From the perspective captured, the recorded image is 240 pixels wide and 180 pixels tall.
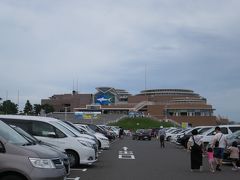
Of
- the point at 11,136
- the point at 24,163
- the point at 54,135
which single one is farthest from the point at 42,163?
the point at 54,135

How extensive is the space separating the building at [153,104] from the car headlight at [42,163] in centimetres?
12772

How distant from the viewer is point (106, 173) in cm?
1633

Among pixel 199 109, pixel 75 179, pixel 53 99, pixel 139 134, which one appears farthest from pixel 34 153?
pixel 53 99

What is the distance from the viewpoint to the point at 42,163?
359 inches

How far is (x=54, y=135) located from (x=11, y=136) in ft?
24.2

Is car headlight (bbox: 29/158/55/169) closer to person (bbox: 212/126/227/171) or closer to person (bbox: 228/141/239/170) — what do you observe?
person (bbox: 212/126/227/171)

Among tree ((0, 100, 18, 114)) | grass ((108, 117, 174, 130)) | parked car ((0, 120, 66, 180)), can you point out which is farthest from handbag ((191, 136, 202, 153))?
grass ((108, 117, 174, 130))

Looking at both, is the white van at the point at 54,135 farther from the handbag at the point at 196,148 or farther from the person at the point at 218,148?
the person at the point at 218,148

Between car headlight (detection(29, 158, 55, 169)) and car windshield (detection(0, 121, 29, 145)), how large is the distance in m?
0.68

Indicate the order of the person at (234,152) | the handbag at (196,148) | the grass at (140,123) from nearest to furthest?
the handbag at (196,148), the person at (234,152), the grass at (140,123)

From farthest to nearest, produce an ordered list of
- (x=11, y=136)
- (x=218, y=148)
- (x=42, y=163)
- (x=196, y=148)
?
(x=218, y=148) < (x=196, y=148) < (x=11, y=136) < (x=42, y=163)

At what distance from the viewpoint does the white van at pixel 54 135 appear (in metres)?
17.0

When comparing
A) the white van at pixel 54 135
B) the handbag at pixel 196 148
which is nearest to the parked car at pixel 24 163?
the white van at pixel 54 135

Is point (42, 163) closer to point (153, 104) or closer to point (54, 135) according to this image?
point (54, 135)
